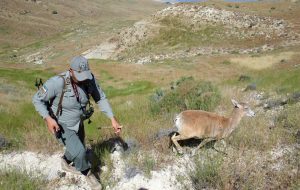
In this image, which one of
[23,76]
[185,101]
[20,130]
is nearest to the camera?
[20,130]

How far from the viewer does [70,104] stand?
5953 mm

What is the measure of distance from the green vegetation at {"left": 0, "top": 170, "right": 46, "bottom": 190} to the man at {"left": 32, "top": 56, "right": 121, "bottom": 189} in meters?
0.79

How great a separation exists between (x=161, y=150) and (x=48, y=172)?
1.97 metres

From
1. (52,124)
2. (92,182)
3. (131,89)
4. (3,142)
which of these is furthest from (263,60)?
(52,124)

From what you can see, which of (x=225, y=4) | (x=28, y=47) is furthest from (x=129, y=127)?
(x=28, y=47)

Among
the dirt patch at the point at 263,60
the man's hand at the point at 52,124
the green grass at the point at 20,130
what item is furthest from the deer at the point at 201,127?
the dirt patch at the point at 263,60

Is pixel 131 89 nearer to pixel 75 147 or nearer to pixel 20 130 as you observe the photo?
pixel 20 130

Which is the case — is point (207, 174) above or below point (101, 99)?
below

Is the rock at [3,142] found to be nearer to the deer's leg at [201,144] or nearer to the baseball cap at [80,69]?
the baseball cap at [80,69]

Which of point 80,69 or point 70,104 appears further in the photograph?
point 70,104

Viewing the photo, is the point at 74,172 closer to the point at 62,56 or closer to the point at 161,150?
the point at 161,150

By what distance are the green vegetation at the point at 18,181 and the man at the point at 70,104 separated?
79cm

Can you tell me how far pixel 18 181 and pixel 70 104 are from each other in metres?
1.41

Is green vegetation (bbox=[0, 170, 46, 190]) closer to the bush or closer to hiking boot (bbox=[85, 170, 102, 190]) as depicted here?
hiking boot (bbox=[85, 170, 102, 190])
